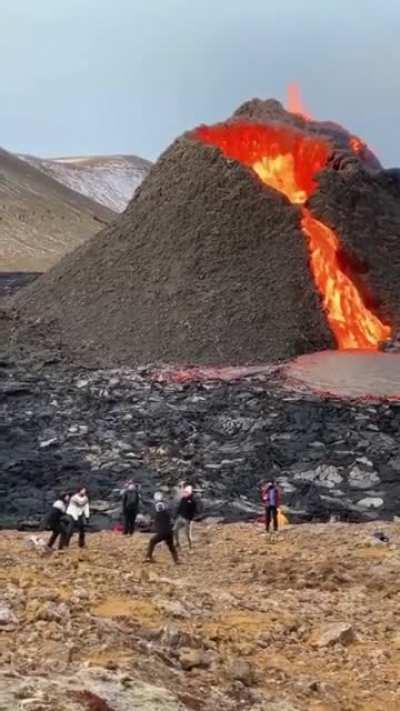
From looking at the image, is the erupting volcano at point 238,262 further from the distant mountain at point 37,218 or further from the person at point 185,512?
the distant mountain at point 37,218

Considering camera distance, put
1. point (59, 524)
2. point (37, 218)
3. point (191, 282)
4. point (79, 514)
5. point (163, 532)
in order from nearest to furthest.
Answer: point (163, 532) < point (59, 524) < point (79, 514) < point (191, 282) < point (37, 218)

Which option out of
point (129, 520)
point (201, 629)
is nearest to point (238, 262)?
point (129, 520)

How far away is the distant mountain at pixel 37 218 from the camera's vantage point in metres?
69.3

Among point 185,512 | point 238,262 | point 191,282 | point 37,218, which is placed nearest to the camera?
point 185,512

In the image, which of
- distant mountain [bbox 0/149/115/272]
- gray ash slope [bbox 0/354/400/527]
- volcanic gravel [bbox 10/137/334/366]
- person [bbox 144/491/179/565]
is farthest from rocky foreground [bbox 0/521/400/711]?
distant mountain [bbox 0/149/115/272]

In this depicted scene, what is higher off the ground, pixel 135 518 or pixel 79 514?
pixel 79 514

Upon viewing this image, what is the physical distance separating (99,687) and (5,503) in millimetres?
11676

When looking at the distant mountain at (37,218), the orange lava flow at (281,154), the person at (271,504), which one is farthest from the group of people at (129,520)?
the distant mountain at (37,218)

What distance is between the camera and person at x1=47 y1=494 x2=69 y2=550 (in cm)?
1323

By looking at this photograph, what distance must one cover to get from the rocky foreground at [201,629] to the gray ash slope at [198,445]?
3.95m

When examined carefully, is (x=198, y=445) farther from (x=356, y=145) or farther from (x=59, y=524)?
(x=356, y=145)

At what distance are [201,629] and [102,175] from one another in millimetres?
121677

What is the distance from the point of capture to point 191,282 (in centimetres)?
3309

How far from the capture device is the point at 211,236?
3419cm
